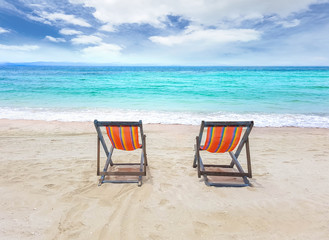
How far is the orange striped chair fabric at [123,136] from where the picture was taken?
3201mm

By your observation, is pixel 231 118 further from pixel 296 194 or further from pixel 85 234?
pixel 85 234

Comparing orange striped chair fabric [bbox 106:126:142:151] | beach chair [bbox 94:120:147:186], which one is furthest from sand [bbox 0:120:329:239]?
orange striped chair fabric [bbox 106:126:142:151]

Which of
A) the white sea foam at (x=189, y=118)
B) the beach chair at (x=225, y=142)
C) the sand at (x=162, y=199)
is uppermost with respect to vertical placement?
the beach chair at (x=225, y=142)

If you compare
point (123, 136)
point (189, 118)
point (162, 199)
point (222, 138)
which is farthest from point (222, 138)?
point (189, 118)

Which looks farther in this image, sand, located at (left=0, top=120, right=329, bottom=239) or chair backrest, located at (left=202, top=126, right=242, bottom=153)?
chair backrest, located at (left=202, top=126, right=242, bottom=153)

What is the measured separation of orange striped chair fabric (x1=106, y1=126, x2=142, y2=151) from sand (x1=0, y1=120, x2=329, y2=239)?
2.20 ft

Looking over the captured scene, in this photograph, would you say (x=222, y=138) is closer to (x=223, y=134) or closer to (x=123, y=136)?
(x=223, y=134)

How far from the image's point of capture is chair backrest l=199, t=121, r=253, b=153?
308 cm

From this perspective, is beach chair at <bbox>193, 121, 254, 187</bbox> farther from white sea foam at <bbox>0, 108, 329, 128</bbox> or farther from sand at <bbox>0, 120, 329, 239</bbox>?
white sea foam at <bbox>0, 108, 329, 128</bbox>

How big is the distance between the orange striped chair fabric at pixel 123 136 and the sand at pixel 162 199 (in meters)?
0.67

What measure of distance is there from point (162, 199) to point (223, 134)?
1412 millimetres

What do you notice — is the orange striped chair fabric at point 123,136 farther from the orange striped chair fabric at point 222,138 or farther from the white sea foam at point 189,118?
the white sea foam at point 189,118

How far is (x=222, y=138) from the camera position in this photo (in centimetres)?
323

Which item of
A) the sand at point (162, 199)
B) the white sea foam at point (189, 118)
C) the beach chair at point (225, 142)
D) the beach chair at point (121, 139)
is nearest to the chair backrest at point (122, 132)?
the beach chair at point (121, 139)
